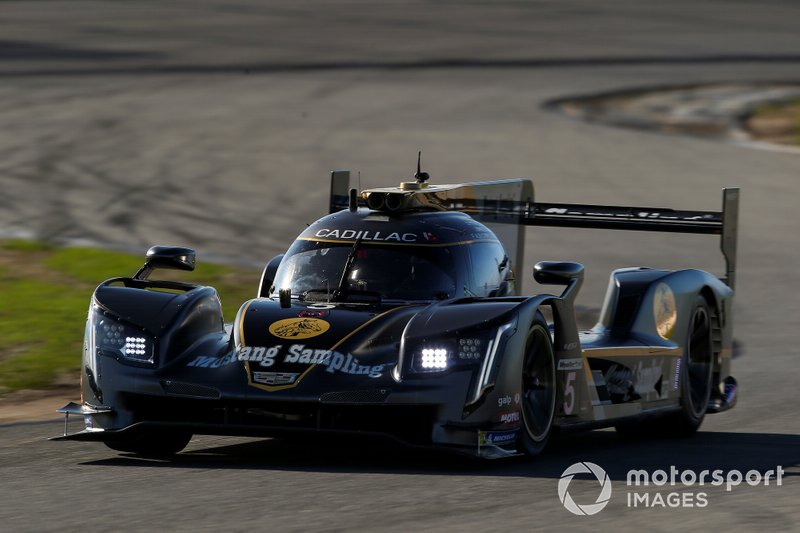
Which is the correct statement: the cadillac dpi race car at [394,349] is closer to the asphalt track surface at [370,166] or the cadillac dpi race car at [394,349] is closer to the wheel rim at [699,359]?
the wheel rim at [699,359]

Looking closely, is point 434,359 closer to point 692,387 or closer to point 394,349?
point 394,349

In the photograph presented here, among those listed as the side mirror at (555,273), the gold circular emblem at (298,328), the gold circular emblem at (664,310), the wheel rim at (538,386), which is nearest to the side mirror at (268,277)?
the gold circular emblem at (298,328)

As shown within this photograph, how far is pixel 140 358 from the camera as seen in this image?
812 centimetres

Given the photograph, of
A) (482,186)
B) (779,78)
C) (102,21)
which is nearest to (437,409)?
(482,186)

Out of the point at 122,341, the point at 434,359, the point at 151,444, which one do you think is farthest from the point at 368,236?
the point at 151,444

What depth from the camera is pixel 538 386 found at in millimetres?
8344

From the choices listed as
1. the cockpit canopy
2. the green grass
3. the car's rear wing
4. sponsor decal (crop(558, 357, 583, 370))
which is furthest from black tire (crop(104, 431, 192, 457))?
the green grass

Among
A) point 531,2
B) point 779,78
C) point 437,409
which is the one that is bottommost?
point 437,409

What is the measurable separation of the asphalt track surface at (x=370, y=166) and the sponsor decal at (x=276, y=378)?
1.50 feet

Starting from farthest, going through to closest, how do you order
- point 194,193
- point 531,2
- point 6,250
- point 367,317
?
point 531,2, point 194,193, point 6,250, point 367,317

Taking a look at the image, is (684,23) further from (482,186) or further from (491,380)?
(491,380)

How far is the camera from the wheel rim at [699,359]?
10.3 m

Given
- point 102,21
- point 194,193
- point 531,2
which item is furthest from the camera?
point 531,2

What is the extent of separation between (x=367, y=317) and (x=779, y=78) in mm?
27151
